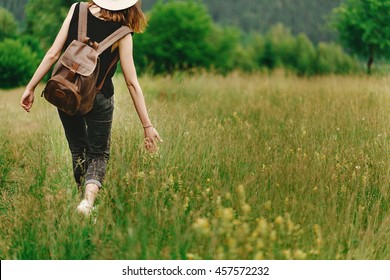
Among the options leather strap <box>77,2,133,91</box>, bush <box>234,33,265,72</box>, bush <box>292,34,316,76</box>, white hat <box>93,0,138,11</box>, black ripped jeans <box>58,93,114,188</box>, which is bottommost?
bush <box>234,33,265,72</box>

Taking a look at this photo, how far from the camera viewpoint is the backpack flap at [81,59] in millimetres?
3674

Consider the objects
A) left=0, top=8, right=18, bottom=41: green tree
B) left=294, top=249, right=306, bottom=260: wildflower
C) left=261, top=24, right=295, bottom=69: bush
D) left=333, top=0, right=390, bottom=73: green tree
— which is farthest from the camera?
left=261, top=24, right=295, bottom=69: bush

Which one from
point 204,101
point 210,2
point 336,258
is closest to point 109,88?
point 336,258

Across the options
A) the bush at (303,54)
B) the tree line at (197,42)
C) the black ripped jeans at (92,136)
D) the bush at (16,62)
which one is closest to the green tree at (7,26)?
the tree line at (197,42)

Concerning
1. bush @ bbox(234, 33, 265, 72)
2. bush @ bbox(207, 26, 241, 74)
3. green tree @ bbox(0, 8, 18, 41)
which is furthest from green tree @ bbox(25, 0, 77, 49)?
bush @ bbox(234, 33, 265, 72)

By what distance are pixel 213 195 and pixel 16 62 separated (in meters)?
15.5

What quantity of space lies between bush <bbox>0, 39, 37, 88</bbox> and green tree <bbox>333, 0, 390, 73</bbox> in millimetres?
12464

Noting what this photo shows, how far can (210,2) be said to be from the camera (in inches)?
3652

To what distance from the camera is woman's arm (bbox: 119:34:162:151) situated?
Result: 379cm

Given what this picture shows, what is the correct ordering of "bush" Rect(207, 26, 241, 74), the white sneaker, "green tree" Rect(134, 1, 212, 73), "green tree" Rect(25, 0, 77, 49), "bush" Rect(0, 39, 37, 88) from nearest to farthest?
the white sneaker, "green tree" Rect(25, 0, 77, 49), "bush" Rect(0, 39, 37, 88), "green tree" Rect(134, 1, 212, 73), "bush" Rect(207, 26, 241, 74)

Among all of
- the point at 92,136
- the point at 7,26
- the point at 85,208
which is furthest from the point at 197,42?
the point at 85,208

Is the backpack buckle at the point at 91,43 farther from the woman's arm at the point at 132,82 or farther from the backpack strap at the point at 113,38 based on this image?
the woman's arm at the point at 132,82

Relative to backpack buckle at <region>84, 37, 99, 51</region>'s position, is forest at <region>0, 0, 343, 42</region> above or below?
below

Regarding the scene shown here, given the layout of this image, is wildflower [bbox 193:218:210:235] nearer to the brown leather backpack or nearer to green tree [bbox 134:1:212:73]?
the brown leather backpack
